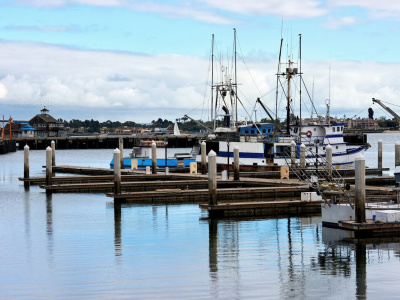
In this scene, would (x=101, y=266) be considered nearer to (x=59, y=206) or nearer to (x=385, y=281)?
(x=385, y=281)

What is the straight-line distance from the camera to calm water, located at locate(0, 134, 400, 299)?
741 inches

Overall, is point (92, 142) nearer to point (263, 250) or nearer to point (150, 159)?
point (150, 159)

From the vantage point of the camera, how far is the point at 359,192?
24375 mm

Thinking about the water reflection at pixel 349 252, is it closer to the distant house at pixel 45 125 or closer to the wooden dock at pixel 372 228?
the wooden dock at pixel 372 228

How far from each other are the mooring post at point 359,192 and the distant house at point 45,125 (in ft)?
514

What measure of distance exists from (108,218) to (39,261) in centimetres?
1057

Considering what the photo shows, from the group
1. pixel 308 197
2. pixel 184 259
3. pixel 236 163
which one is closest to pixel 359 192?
pixel 184 259

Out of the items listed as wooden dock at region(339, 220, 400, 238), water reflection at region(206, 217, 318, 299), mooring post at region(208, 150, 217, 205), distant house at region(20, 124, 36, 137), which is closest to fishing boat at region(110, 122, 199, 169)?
mooring post at region(208, 150, 217, 205)

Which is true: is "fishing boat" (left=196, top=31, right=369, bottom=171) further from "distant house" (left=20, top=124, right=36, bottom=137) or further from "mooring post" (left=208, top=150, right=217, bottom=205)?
"distant house" (left=20, top=124, right=36, bottom=137)

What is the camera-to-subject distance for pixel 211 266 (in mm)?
21938

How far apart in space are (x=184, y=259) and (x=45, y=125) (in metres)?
168

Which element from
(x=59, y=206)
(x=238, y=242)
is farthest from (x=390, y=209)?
(x=59, y=206)

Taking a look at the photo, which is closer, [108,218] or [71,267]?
[71,267]

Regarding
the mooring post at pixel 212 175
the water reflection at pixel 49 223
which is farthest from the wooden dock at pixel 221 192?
the water reflection at pixel 49 223
